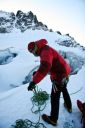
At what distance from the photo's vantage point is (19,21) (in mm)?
18344

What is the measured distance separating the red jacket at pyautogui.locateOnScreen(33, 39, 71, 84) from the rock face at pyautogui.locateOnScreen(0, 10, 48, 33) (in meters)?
12.2

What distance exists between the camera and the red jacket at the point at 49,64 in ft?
10.0

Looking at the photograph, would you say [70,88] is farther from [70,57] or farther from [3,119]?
[70,57]

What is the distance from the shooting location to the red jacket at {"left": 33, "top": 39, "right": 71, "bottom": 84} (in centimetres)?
305

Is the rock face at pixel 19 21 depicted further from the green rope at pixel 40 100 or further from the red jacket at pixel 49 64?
the red jacket at pixel 49 64

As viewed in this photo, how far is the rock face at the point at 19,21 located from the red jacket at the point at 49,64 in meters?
12.2

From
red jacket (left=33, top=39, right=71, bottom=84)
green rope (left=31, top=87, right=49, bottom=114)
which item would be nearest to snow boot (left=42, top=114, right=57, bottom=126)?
green rope (left=31, top=87, right=49, bottom=114)

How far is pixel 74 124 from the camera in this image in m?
3.68

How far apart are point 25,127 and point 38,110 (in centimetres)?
42

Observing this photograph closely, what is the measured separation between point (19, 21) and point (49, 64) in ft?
51.9

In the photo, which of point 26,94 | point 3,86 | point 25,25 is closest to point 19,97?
point 26,94

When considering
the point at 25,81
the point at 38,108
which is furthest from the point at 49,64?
the point at 25,81

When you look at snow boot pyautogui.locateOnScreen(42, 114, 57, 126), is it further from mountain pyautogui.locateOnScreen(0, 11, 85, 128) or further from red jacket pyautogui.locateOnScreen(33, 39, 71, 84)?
red jacket pyautogui.locateOnScreen(33, 39, 71, 84)

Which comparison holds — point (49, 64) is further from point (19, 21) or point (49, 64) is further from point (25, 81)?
point (19, 21)
